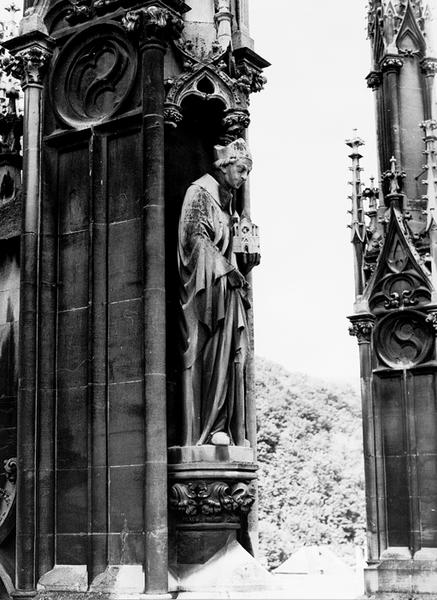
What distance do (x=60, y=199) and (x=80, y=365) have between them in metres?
1.52

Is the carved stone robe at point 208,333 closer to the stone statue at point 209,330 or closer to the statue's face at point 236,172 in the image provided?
the stone statue at point 209,330

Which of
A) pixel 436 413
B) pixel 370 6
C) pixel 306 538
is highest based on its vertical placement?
pixel 370 6

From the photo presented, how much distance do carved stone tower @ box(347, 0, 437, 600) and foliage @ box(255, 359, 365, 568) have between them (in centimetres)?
2822

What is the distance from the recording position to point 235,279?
9.07m

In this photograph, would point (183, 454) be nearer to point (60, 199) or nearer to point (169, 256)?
point (169, 256)

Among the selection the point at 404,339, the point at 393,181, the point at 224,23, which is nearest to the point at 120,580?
the point at 224,23

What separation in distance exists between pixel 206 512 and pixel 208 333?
1.41 meters

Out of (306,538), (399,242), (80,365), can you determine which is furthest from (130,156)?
(306,538)

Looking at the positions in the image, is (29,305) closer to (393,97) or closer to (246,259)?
(246,259)

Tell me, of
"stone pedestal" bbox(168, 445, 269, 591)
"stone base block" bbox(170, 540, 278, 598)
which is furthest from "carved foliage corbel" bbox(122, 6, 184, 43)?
"stone base block" bbox(170, 540, 278, 598)

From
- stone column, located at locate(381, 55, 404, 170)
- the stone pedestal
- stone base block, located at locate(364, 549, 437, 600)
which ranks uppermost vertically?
stone column, located at locate(381, 55, 404, 170)

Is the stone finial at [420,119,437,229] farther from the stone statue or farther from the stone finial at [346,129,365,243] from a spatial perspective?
the stone statue

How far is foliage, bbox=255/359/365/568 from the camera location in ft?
172

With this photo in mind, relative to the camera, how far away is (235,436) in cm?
907
